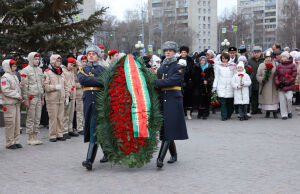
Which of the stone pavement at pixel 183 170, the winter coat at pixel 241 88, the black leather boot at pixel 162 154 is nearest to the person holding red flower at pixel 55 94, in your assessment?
the stone pavement at pixel 183 170

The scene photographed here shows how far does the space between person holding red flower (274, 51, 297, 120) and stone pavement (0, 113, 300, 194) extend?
3163 millimetres

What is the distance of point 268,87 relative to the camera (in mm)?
14023

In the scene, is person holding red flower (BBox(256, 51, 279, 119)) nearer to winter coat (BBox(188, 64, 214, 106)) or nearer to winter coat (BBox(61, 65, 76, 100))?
winter coat (BBox(188, 64, 214, 106))

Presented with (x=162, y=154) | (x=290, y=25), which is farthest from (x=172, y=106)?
(x=290, y=25)

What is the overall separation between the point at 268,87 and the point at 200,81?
2.16 m

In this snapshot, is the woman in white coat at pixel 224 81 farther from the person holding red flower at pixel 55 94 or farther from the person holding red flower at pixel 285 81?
the person holding red flower at pixel 55 94

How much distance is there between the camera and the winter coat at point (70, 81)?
36.0 ft

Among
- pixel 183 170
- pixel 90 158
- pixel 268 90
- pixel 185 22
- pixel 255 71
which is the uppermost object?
pixel 185 22

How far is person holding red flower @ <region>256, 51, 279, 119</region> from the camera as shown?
13.9m

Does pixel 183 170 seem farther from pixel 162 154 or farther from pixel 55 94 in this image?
pixel 55 94

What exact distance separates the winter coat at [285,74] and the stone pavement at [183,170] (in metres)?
3.31

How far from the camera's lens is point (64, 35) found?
1459cm

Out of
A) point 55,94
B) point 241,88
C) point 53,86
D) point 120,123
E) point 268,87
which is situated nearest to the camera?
point 120,123

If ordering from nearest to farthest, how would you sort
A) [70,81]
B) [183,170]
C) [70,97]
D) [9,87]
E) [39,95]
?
[183,170] → [9,87] → [39,95] → [70,81] → [70,97]
